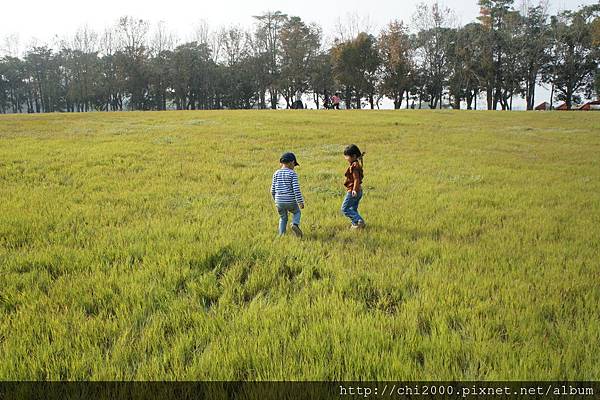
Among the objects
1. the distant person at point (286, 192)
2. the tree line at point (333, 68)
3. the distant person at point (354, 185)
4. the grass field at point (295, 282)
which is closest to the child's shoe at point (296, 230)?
the distant person at point (286, 192)

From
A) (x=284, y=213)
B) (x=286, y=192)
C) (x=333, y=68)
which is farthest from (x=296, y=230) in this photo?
(x=333, y=68)

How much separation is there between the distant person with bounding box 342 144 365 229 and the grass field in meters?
0.35

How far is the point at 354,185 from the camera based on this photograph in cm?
621

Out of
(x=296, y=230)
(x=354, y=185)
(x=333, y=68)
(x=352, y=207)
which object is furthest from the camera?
(x=333, y=68)

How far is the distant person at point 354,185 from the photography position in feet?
20.0

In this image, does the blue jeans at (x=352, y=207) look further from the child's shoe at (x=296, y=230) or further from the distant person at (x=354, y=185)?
the child's shoe at (x=296, y=230)

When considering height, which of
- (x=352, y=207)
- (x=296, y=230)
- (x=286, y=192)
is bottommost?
(x=296, y=230)

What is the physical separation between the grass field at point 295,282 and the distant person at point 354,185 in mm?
349

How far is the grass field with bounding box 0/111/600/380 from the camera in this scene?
8.77ft

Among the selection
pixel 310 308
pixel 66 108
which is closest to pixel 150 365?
pixel 310 308

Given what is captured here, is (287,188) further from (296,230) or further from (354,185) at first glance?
(354,185)

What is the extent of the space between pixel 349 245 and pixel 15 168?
10611mm

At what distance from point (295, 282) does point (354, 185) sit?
8.62 feet

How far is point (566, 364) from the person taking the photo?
2592 mm
